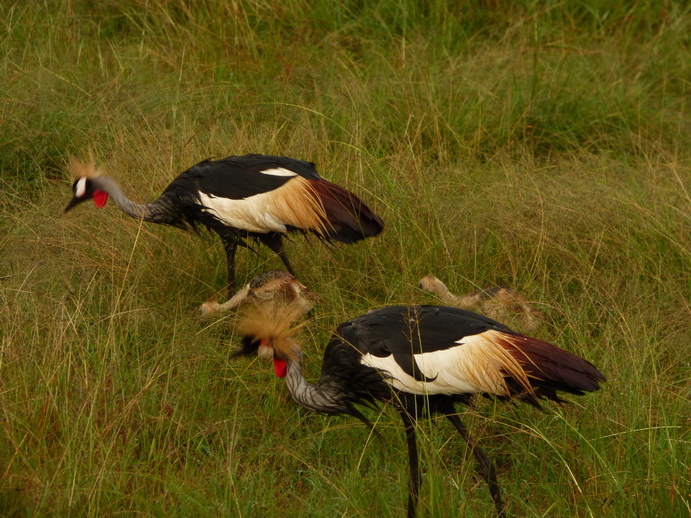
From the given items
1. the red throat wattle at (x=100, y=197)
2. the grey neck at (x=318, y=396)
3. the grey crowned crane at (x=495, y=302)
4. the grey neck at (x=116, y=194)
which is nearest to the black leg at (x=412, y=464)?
the grey neck at (x=318, y=396)

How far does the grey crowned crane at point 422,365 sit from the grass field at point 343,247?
0.16 meters

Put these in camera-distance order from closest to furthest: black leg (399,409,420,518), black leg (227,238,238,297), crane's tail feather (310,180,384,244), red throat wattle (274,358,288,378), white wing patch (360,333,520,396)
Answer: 1. black leg (399,409,420,518)
2. white wing patch (360,333,520,396)
3. red throat wattle (274,358,288,378)
4. crane's tail feather (310,180,384,244)
5. black leg (227,238,238,297)

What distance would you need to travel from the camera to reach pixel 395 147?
5.48 metres

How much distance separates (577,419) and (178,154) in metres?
2.63

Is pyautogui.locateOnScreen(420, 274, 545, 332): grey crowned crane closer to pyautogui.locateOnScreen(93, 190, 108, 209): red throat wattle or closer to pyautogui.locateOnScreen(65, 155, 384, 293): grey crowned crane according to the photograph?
pyautogui.locateOnScreen(65, 155, 384, 293): grey crowned crane

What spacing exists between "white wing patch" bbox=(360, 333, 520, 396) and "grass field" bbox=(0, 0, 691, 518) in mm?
219

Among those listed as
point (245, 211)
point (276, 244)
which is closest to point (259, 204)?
point (245, 211)

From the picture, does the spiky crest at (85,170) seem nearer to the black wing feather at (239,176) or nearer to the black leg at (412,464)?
the black wing feather at (239,176)

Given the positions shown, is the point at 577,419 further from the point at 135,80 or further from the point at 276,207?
the point at 135,80

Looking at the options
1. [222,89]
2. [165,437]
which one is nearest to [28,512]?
[165,437]

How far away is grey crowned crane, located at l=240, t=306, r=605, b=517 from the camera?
10.3ft

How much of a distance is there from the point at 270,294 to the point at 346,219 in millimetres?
487

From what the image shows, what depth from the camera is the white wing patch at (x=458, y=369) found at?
316cm

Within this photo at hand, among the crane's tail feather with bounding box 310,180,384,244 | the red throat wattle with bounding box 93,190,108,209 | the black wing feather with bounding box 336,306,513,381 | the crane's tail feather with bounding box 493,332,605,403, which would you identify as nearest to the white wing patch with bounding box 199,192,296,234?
the crane's tail feather with bounding box 310,180,384,244
